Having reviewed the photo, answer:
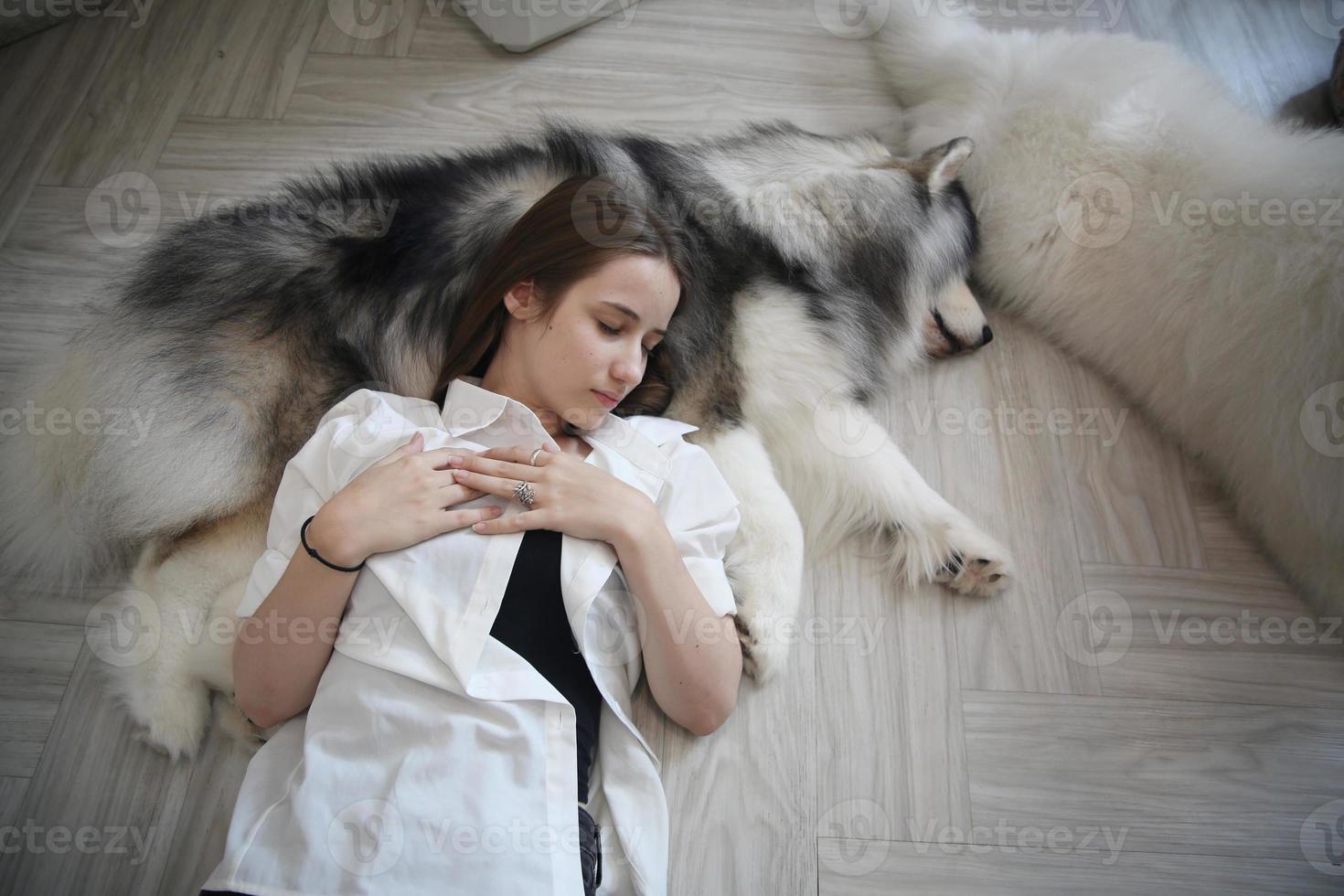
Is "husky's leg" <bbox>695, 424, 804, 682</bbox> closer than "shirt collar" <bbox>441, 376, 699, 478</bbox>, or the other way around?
"shirt collar" <bbox>441, 376, 699, 478</bbox>

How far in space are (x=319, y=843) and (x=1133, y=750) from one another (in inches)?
55.6

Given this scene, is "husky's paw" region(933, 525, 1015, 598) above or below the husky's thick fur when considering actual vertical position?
below

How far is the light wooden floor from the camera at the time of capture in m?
1.36

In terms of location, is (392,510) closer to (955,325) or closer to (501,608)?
(501,608)

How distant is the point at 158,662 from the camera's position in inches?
53.6

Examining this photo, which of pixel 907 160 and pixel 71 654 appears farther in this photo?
pixel 907 160

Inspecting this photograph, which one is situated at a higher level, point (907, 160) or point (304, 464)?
point (907, 160)

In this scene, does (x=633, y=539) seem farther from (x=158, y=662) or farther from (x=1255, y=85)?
(x=1255, y=85)

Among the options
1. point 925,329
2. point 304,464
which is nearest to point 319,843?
point 304,464
